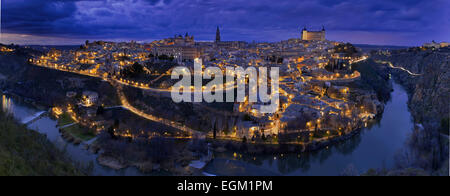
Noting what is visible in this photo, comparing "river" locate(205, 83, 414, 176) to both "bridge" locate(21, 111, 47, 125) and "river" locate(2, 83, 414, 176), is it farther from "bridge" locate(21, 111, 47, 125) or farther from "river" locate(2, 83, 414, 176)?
"bridge" locate(21, 111, 47, 125)

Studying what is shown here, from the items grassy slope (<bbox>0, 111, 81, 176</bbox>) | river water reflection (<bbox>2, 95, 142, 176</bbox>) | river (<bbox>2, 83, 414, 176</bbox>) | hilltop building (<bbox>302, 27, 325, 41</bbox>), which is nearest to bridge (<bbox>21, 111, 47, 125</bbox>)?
river water reflection (<bbox>2, 95, 142, 176</bbox>)

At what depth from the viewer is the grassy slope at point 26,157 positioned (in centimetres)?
425

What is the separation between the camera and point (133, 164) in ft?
26.7

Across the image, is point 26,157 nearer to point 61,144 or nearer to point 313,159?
point 61,144

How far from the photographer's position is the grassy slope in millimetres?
4254

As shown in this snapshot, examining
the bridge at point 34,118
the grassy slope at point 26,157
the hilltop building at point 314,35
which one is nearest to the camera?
the grassy slope at point 26,157

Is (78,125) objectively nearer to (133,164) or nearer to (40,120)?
(40,120)

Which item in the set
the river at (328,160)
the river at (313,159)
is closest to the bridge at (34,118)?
the river at (313,159)

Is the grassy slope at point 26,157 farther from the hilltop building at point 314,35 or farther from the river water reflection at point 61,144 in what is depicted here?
the hilltop building at point 314,35

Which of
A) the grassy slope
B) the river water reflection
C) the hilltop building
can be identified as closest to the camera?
the grassy slope

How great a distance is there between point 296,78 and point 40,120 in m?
15.1

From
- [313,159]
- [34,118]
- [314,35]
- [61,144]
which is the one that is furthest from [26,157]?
[314,35]

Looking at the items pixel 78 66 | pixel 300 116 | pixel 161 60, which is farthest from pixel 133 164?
pixel 78 66

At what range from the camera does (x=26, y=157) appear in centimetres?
497
